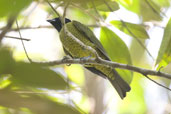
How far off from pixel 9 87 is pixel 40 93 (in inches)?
2.6

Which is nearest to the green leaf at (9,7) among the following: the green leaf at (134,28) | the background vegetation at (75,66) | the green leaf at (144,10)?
the background vegetation at (75,66)

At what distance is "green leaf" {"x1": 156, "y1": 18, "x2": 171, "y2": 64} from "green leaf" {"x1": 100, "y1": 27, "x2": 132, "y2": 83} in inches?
14.0

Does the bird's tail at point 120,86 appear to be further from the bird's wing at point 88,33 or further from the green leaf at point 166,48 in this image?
the green leaf at point 166,48

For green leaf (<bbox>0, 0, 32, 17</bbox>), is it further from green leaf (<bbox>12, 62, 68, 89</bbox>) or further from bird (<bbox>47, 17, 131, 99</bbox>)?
bird (<bbox>47, 17, 131, 99</bbox>)

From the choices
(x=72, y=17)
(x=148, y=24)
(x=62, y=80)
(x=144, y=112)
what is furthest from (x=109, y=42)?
(x=62, y=80)

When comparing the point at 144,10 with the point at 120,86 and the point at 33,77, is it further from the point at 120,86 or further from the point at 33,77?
Answer: the point at 33,77

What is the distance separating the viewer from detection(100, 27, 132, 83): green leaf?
2.24 metres

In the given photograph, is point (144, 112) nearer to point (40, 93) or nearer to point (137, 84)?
point (137, 84)

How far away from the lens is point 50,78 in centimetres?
51

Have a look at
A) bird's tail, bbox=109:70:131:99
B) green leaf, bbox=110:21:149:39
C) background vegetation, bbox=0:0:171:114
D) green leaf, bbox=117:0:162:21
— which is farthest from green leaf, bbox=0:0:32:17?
green leaf, bbox=117:0:162:21

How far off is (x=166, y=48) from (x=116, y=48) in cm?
49

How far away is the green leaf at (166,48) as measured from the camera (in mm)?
1867

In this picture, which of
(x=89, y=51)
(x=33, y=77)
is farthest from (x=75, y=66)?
(x=33, y=77)

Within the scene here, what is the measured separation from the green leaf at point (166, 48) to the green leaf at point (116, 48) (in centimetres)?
36
